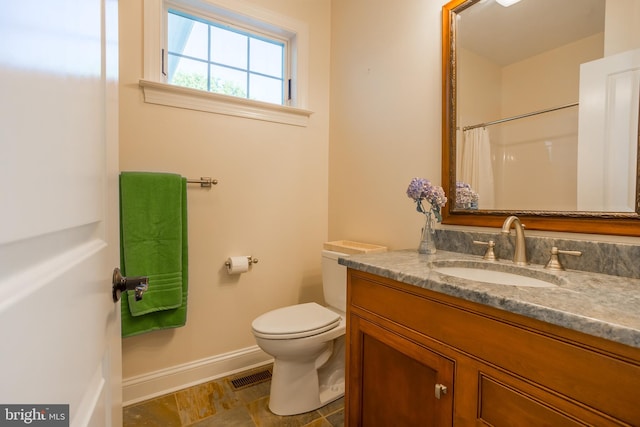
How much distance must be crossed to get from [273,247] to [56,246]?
5.60 feet

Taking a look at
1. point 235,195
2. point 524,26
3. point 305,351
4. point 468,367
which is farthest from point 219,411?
point 524,26

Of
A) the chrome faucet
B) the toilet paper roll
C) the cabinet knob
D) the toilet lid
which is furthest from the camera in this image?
the toilet paper roll

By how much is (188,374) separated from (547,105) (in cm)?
219

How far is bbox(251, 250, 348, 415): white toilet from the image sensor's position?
56.2 inches

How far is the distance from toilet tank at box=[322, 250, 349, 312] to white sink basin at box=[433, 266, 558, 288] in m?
0.66

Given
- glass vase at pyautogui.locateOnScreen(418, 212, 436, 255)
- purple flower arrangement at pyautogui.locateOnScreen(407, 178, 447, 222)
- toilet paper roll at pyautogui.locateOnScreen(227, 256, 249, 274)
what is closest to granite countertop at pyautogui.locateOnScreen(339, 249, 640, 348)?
glass vase at pyautogui.locateOnScreen(418, 212, 436, 255)

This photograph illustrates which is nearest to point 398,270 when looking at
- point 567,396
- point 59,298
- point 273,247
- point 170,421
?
point 567,396

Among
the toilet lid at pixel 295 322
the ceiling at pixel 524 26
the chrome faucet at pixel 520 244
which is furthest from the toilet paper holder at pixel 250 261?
the ceiling at pixel 524 26

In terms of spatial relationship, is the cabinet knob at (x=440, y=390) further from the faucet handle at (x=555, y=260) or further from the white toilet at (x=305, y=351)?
the white toilet at (x=305, y=351)

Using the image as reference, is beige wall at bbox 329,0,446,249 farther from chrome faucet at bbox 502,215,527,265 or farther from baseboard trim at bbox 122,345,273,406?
baseboard trim at bbox 122,345,273,406

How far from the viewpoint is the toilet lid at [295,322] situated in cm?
142

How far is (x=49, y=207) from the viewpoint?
304 mm

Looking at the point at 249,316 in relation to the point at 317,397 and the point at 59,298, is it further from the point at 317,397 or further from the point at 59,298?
the point at 59,298

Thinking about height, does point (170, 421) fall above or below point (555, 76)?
below
